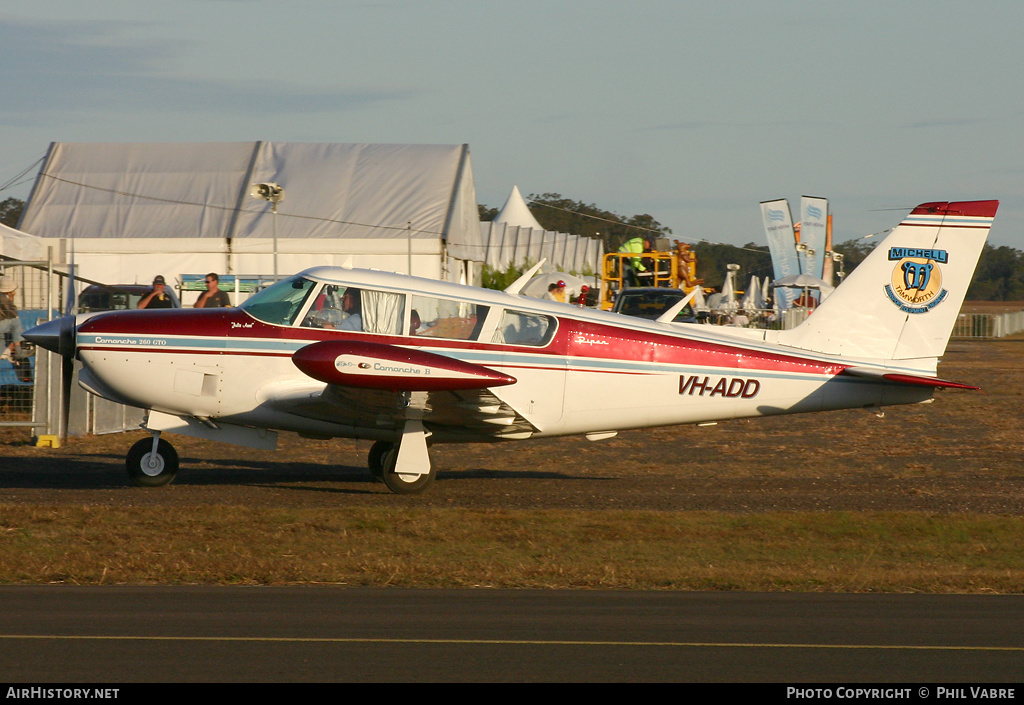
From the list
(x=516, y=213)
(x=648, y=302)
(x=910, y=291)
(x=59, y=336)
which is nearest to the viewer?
(x=59, y=336)

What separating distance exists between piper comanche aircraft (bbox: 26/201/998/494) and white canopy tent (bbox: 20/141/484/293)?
19724mm

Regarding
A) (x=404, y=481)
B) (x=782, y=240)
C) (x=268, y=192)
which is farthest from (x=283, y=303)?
(x=782, y=240)

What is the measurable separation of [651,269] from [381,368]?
3184 centimetres

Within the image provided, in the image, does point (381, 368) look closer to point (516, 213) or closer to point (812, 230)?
point (812, 230)

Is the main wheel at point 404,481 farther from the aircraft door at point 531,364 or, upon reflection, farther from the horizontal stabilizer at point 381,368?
the horizontal stabilizer at point 381,368

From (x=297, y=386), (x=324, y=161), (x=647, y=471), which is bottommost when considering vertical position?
(x=647, y=471)

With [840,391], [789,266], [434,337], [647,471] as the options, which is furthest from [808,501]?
[789,266]

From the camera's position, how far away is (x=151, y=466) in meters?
11.2

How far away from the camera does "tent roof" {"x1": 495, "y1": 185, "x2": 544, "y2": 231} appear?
7862 cm

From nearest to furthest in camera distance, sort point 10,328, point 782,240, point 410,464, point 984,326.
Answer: point 410,464 → point 10,328 → point 782,240 → point 984,326

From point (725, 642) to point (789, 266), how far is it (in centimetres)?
4625

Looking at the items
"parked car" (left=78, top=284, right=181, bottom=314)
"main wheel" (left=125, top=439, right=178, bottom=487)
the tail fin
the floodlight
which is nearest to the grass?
"main wheel" (left=125, top=439, right=178, bottom=487)

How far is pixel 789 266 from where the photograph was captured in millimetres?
50375
